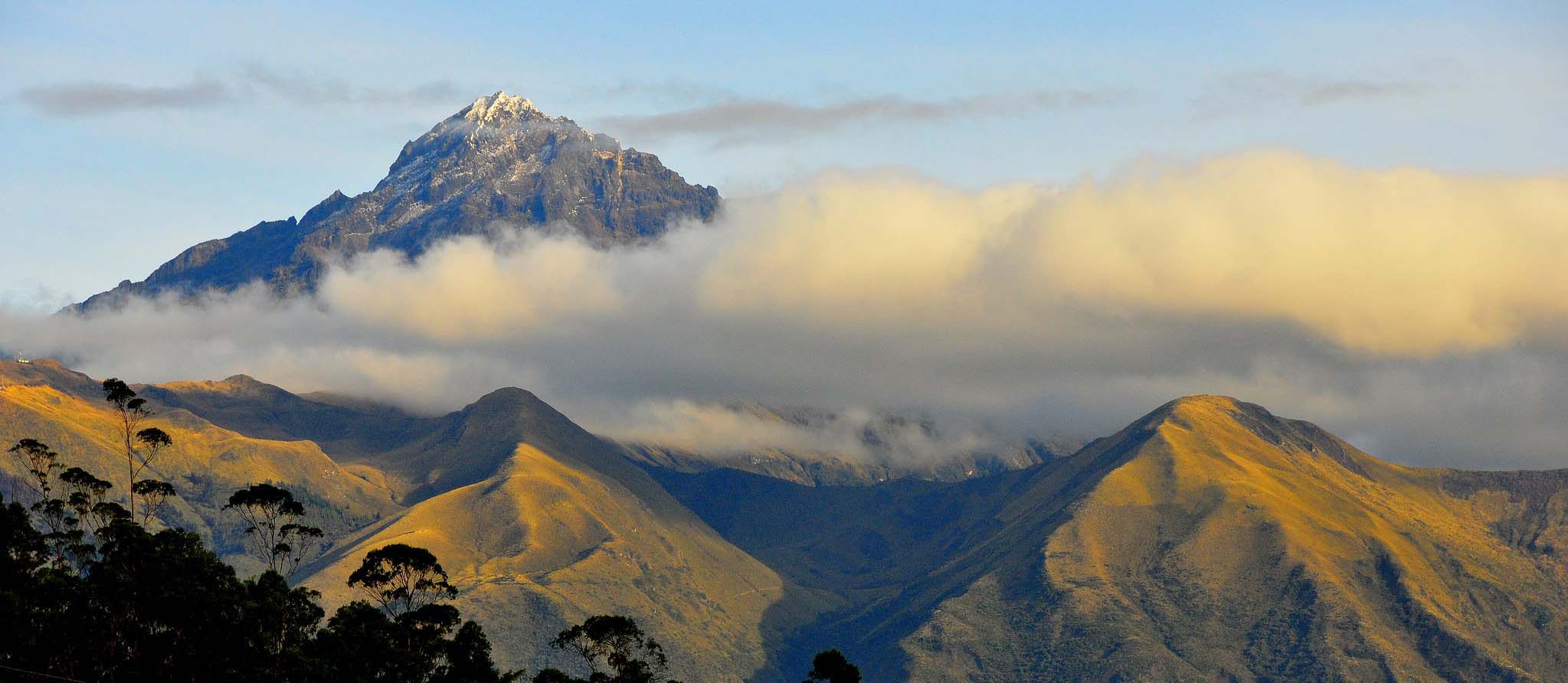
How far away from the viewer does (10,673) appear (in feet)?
Answer: 647

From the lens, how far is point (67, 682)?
189 meters

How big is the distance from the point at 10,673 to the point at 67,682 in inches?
481
